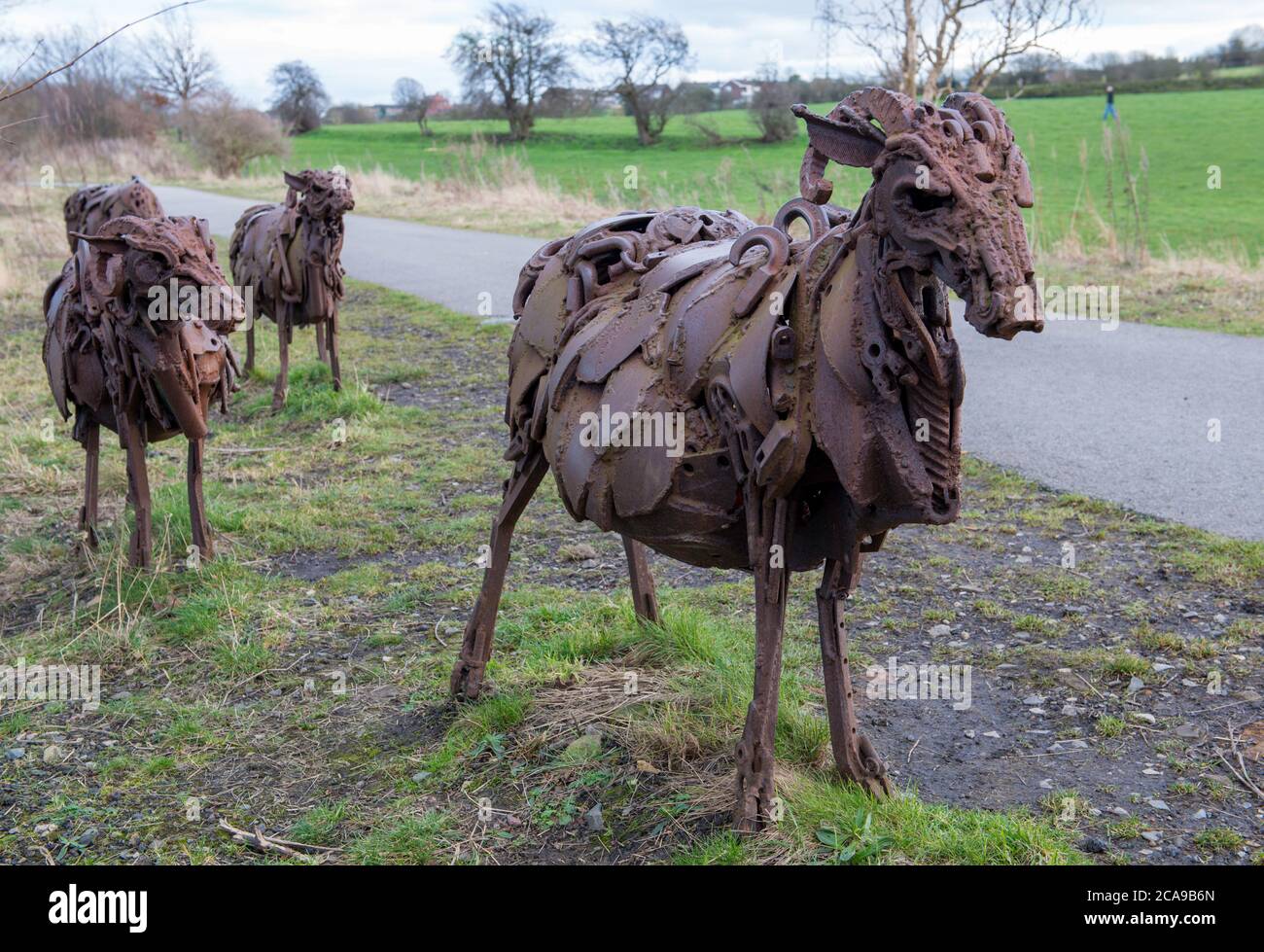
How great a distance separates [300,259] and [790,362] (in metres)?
8.01

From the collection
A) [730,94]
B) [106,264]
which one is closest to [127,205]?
[106,264]

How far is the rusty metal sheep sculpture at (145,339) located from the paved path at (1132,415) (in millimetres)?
3402

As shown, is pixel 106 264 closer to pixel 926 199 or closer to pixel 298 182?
pixel 298 182

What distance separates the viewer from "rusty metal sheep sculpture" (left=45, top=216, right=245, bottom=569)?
5797 mm

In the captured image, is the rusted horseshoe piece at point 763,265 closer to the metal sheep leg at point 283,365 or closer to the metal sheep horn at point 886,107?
the metal sheep horn at point 886,107

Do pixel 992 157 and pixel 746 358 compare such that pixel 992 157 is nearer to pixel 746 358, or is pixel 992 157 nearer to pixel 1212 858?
pixel 746 358

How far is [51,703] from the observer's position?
5133 mm

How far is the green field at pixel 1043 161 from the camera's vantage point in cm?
2056

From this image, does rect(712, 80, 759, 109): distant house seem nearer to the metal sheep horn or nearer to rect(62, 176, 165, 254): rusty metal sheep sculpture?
rect(62, 176, 165, 254): rusty metal sheep sculpture

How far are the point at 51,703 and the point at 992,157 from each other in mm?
4605

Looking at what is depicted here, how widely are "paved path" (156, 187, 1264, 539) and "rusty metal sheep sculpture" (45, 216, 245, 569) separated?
3402mm

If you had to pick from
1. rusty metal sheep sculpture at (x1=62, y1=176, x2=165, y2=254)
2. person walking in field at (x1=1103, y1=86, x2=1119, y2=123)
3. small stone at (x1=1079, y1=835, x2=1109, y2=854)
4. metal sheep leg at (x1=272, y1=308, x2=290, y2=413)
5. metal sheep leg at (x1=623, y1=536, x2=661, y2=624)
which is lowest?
small stone at (x1=1079, y1=835, x2=1109, y2=854)

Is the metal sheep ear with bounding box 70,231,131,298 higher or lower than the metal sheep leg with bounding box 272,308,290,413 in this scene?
higher

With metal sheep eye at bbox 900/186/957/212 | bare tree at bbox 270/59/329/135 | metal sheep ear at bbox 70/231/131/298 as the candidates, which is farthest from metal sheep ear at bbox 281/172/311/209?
bare tree at bbox 270/59/329/135
